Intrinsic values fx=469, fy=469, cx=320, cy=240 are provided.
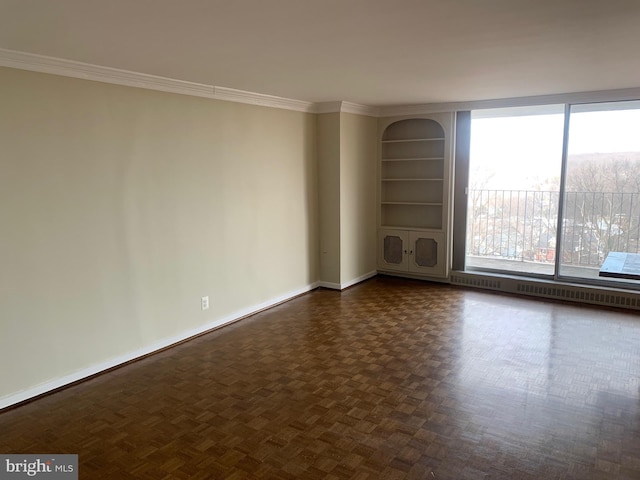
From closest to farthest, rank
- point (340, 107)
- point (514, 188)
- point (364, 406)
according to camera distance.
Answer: point (364, 406) → point (340, 107) → point (514, 188)

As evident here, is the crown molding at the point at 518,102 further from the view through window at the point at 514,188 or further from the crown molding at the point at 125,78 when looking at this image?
the crown molding at the point at 125,78

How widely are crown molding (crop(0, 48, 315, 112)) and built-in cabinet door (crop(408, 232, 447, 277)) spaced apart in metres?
2.46

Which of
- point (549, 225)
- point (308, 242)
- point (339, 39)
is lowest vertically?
point (308, 242)

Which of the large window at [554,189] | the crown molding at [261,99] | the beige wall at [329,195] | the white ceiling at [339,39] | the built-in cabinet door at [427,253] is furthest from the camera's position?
the built-in cabinet door at [427,253]

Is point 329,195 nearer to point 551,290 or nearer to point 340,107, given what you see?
point 340,107

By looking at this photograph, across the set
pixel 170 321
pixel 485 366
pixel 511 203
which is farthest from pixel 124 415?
pixel 511 203

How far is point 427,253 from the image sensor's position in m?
6.07

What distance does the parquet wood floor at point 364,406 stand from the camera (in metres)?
2.38

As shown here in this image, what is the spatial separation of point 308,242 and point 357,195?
88 cm

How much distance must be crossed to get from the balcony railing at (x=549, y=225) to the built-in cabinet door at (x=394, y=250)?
834 millimetres

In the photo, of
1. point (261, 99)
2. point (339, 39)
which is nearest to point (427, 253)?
point (261, 99)

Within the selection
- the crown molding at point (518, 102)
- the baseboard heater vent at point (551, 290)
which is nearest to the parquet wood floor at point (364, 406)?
the baseboard heater vent at point (551, 290)

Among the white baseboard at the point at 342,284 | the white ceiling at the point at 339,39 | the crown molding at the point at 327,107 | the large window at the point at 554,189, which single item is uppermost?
the crown molding at the point at 327,107

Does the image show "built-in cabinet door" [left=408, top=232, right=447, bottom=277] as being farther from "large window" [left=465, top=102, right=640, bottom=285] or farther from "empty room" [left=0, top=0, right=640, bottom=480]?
"large window" [left=465, top=102, right=640, bottom=285]
